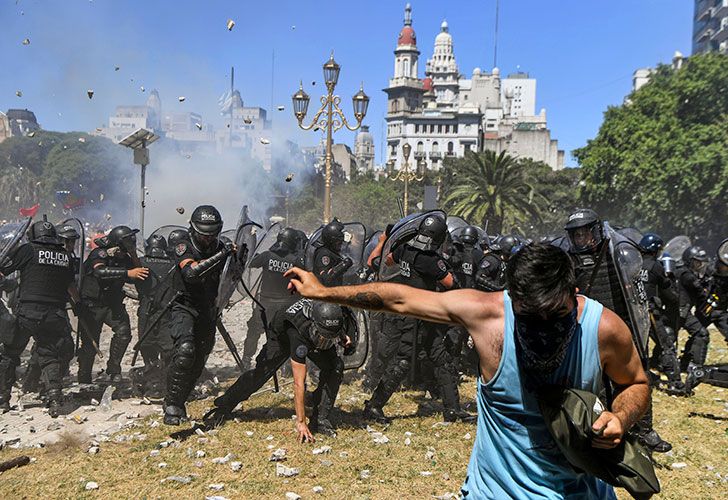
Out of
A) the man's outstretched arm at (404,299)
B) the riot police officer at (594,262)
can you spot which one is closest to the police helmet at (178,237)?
the riot police officer at (594,262)

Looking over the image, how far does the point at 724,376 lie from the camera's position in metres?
7.16

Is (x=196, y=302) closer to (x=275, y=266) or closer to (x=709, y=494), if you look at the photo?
(x=275, y=266)

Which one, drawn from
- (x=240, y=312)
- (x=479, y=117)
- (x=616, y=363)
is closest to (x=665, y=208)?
(x=240, y=312)

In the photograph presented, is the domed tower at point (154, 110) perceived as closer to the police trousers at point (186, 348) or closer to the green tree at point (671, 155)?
the green tree at point (671, 155)

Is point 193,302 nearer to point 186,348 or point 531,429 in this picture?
point 186,348

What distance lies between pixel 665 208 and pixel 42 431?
34.7 meters

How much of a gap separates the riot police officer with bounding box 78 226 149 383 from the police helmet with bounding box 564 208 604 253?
5223 millimetres

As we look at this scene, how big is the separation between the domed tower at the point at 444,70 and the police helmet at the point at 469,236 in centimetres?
14304

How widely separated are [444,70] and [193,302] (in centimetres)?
15917

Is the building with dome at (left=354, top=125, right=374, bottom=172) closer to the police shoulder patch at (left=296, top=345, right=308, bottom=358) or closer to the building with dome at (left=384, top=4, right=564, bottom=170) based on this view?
the building with dome at (left=384, top=4, right=564, bottom=170)

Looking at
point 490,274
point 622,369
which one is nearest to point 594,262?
point 622,369

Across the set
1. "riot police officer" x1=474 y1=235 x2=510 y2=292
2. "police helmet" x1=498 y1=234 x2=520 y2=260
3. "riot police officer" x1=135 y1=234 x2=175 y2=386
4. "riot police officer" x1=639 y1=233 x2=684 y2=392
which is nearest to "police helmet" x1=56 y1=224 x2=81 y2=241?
"riot police officer" x1=135 y1=234 x2=175 y2=386

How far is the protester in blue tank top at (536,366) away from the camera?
2.24 metres

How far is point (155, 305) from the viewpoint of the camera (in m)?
8.28
